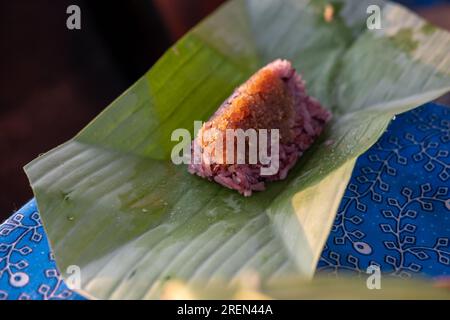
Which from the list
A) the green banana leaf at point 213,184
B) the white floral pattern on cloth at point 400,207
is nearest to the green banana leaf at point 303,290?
the green banana leaf at point 213,184

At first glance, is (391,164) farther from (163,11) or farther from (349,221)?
(163,11)

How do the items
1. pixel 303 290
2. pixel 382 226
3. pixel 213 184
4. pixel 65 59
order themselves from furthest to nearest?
1. pixel 65 59
2. pixel 213 184
3. pixel 382 226
4. pixel 303 290

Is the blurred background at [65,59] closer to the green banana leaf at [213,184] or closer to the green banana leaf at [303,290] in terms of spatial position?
the green banana leaf at [213,184]

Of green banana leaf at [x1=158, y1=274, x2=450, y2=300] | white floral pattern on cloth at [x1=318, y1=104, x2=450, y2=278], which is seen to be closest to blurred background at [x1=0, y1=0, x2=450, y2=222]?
white floral pattern on cloth at [x1=318, y1=104, x2=450, y2=278]

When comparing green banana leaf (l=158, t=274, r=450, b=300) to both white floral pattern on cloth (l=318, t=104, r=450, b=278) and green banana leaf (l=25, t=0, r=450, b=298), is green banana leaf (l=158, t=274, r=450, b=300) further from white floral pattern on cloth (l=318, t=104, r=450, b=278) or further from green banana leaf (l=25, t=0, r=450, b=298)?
white floral pattern on cloth (l=318, t=104, r=450, b=278)

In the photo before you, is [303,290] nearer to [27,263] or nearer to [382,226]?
[382,226]

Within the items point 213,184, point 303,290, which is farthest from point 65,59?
point 303,290
